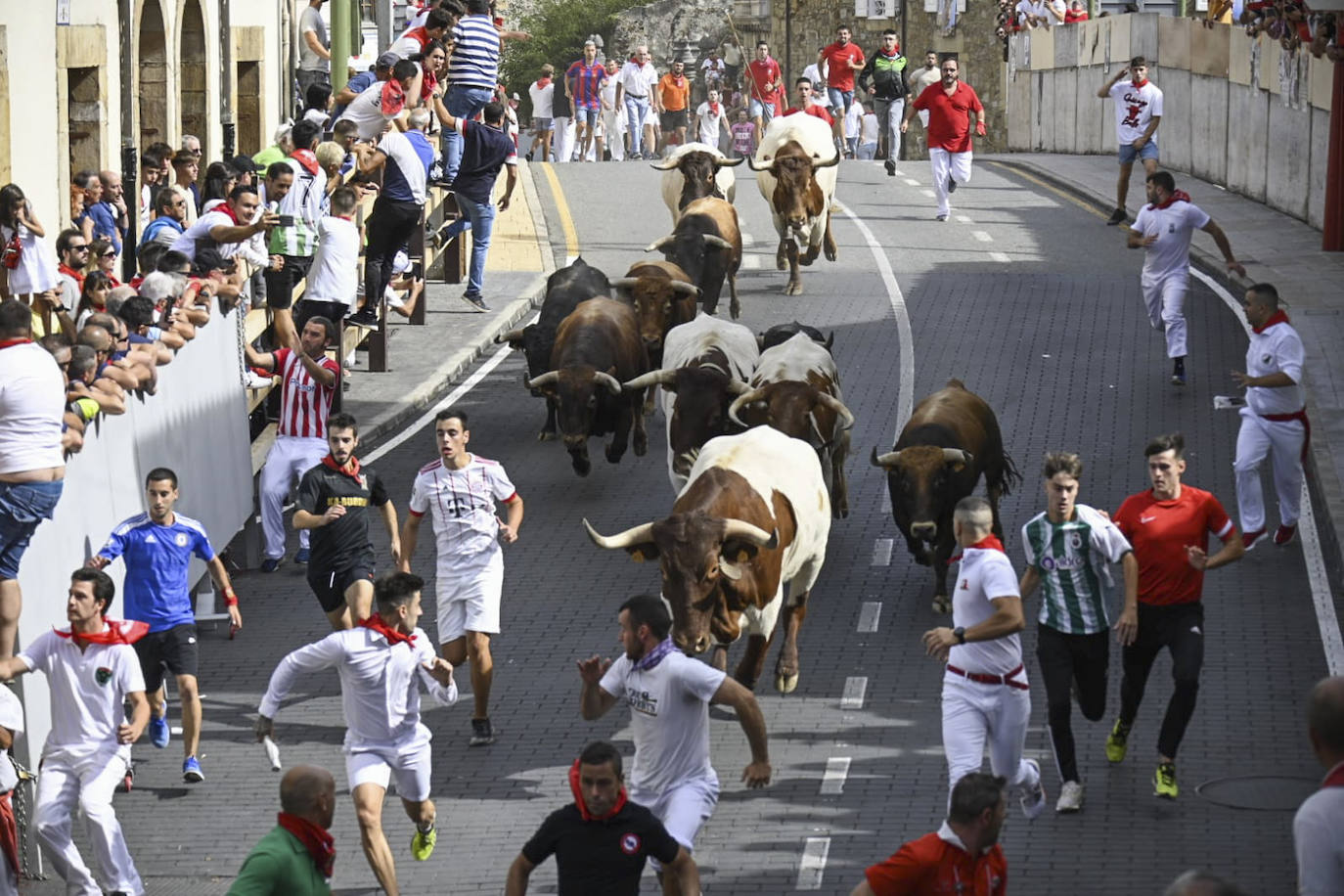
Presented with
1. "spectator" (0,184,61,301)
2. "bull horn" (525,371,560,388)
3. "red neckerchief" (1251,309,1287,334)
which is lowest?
"bull horn" (525,371,560,388)

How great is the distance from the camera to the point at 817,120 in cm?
2867

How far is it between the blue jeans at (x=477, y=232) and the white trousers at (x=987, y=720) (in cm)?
1463

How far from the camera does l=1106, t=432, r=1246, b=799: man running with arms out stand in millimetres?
12555

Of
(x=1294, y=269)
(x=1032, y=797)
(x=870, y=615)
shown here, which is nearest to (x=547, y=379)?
(x=870, y=615)

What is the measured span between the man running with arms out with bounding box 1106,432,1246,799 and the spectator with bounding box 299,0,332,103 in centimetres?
1644

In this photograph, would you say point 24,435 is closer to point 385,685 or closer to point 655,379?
point 385,685

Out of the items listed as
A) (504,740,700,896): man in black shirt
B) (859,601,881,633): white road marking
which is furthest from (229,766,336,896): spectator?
(859,601,881,633): white road marking

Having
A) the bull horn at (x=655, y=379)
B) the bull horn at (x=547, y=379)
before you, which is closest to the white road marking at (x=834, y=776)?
the bull horn at (x=655, y=379)

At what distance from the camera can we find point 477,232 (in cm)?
2572

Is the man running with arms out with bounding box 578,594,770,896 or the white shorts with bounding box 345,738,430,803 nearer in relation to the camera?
the man running with arms out with bounding box 578,594,770,896

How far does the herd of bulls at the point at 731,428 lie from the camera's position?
42.8 feet

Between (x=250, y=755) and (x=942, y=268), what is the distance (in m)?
16.1

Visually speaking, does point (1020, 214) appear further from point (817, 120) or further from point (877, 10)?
point (877, 10)

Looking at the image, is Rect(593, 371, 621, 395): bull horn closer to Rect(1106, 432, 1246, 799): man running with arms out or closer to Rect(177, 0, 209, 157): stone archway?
Rect(1106, 432, 1246, 799): man running with arms out
